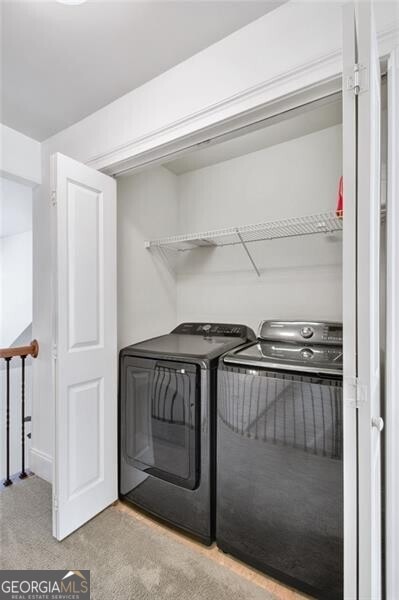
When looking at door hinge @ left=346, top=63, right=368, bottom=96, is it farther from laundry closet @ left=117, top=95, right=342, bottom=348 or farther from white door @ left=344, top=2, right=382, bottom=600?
laundry closet @ left=117, top=95, right=342, bottom=348

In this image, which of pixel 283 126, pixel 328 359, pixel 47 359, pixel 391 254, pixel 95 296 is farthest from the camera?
pixel 47 359

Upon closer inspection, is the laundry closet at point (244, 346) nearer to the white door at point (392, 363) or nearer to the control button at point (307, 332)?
the control button at point (307, 332)

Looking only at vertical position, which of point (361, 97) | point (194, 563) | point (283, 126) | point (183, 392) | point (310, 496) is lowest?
point (194, 563)

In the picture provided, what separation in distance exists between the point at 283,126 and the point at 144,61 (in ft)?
3.22

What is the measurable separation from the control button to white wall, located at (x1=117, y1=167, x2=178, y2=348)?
1.16 metres

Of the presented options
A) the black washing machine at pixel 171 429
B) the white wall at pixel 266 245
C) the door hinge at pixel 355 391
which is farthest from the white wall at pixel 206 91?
the door hinge at pixel 355 391

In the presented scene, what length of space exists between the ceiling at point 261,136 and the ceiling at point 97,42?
415mm

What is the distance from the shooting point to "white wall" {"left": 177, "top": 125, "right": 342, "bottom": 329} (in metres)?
2.00

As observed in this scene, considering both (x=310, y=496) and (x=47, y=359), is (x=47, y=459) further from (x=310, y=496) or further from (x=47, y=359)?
(x=310, y=496)

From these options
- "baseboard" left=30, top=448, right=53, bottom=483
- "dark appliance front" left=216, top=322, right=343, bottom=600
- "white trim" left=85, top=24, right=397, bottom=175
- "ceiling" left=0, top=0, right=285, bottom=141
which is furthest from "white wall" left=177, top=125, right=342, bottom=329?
"baseboard" left=30, top=448, right=53, bottom=483

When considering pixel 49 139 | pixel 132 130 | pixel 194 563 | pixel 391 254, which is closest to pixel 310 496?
pixel 194 563

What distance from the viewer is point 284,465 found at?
1.27 meters

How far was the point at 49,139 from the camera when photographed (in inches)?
84.1

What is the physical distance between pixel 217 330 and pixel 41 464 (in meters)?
1.65
